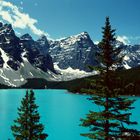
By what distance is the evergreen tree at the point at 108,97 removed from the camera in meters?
21.4

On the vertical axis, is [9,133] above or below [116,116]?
below

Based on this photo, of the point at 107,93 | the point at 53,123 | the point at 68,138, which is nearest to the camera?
the point at 107,93

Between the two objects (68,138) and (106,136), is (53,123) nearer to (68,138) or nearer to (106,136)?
(68,138)

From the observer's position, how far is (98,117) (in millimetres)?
21469

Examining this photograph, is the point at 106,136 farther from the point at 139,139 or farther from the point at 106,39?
the point at 106,39

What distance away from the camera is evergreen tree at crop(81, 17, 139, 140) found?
70.2ft

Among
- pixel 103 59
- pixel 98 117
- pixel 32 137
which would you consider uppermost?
pixel 103 59

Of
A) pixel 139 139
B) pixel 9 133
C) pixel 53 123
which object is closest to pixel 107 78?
pixel 139 139

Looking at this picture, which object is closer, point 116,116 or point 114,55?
point 116,116

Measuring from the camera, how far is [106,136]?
67.6 ft

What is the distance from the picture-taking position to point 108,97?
72.1 feet

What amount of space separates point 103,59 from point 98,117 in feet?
12.5

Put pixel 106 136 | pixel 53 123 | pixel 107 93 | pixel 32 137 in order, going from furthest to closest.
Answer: pixel 53 123 < pixel 32 137 < pixel 107 93 < pixel 106 136

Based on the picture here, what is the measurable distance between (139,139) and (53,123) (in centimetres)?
7000
